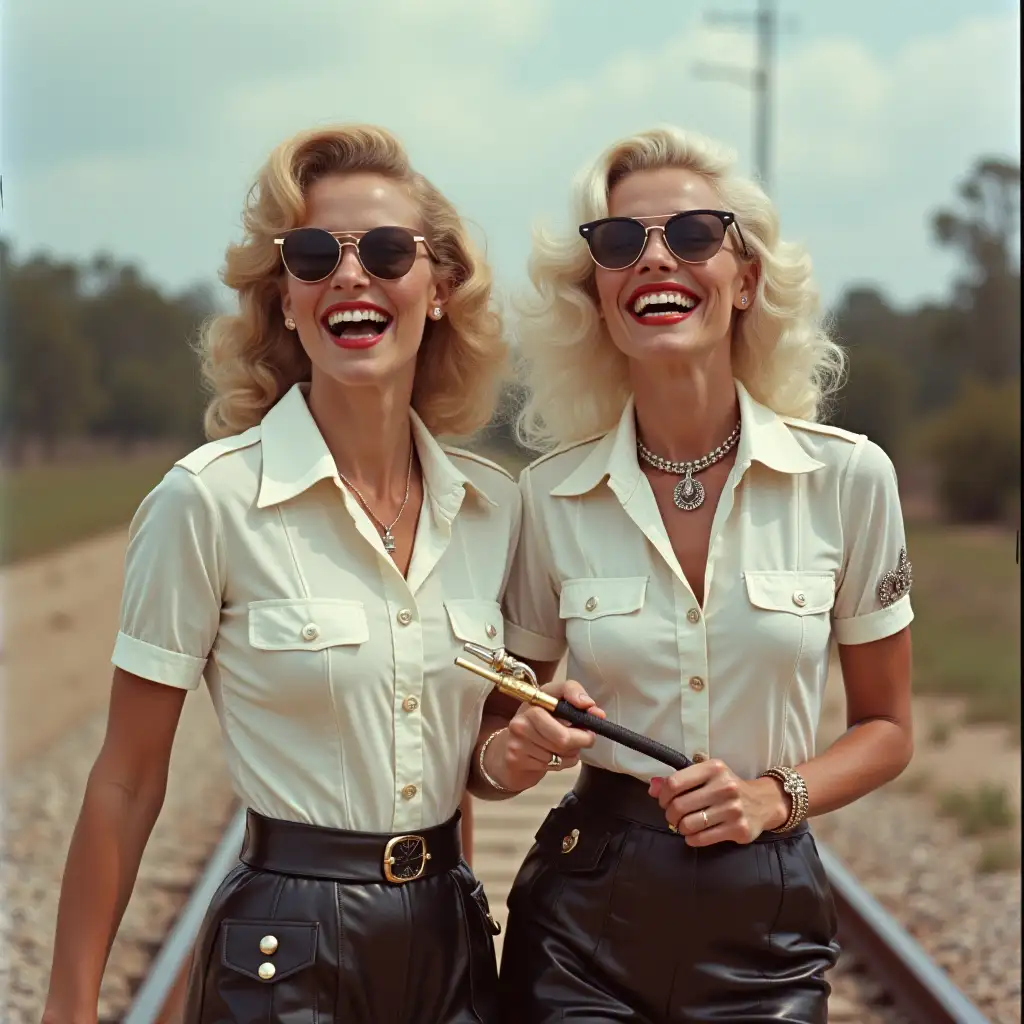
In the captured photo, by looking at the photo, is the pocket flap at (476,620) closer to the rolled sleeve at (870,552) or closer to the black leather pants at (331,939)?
the black leather pants at (331,939)

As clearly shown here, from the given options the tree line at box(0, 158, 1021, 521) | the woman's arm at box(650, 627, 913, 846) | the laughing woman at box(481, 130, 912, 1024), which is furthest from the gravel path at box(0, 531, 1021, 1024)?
the tree line at box(0, 158, 1021, 521)

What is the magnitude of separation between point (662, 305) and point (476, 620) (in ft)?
2.31

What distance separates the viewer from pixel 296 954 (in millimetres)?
2650

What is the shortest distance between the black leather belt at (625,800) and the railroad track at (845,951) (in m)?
2.17

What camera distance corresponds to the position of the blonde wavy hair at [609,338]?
3.07 meters

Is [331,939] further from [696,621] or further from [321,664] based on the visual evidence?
[696,621]

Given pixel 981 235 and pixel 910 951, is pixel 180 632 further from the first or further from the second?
pixel 981 235

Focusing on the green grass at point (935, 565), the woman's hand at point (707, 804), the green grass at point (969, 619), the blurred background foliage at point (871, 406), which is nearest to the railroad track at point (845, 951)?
the green grass at point (935, 565)

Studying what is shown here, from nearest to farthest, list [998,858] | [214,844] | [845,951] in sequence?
[845,951]
[998,858]
[214,844]

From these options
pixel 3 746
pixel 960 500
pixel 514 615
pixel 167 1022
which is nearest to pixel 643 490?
pixel 514 615

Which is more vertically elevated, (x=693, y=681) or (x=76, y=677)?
(x=693, y=681)

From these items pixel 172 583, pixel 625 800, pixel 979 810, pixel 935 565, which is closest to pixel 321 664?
pixel 172 583

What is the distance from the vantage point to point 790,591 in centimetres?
286

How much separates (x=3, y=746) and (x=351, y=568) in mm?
9499
